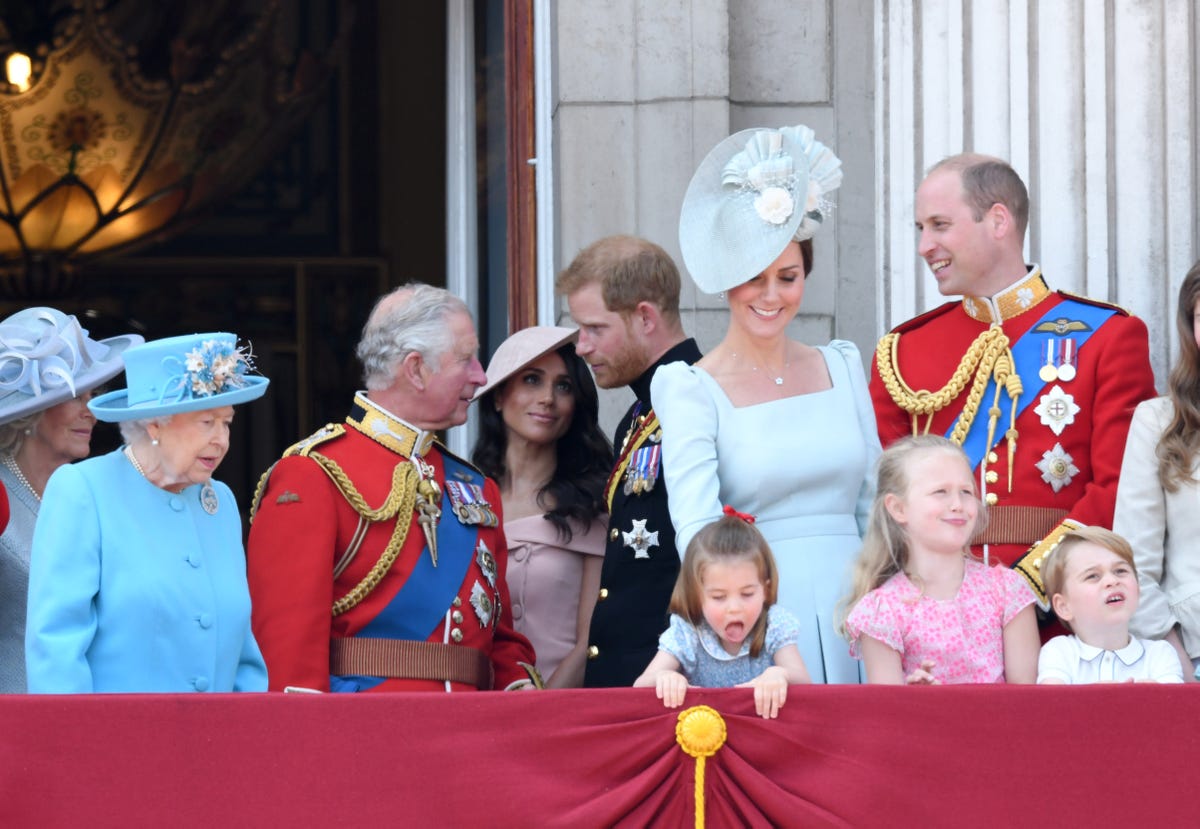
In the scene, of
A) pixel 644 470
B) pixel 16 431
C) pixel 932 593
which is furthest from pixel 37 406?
pixel 932 593

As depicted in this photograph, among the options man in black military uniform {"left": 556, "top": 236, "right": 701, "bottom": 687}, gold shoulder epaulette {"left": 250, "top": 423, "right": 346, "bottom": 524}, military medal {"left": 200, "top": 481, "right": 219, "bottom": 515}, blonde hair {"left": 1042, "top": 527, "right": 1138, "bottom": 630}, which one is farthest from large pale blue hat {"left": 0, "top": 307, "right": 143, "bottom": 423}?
blonde hair {"left": 1042, "top": 527, "right": 1138, "bottom": 630}

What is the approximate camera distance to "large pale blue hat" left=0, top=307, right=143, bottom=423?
16.6 feet

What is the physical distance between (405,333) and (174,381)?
2.85 feet

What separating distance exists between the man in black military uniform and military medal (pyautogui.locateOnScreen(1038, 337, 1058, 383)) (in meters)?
0.81

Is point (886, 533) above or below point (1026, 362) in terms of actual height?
below

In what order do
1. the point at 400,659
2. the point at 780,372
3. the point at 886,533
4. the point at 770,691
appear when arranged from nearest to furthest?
1. the point at 770,691
2. the point at 886,533
3. the point at 780,372
4. the point at 400,659

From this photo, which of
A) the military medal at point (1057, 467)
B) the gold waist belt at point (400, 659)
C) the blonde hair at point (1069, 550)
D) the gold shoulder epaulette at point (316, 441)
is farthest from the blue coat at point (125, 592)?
the military medal at point (1057, 467)

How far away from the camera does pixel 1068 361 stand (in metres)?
5.08

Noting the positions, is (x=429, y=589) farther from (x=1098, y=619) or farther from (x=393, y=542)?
(x=1098, y=619)

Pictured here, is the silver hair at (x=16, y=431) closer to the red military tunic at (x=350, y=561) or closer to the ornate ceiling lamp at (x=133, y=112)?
the red military tunic at (x=350, y=561)

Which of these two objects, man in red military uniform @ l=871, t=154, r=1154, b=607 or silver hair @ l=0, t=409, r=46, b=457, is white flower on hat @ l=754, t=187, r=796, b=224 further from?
silver hair @ l=0, t=409, r=46, b=457

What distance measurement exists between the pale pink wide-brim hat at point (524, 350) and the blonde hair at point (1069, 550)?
4.74 ft

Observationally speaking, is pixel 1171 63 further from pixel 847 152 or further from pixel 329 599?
pixel 329 599

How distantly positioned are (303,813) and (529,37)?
121 inches
